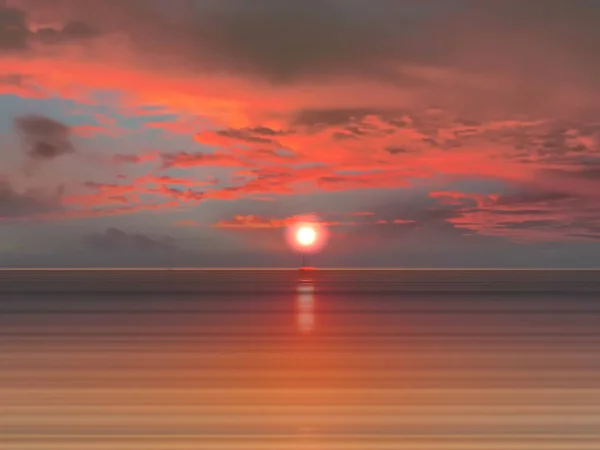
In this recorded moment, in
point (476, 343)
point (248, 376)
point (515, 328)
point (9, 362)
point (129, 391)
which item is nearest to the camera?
point (129, 391)

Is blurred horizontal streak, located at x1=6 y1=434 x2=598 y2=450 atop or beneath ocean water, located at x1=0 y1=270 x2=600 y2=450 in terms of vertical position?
beneath

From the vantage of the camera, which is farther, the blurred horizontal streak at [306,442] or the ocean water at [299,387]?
the ocean water at [299,387]

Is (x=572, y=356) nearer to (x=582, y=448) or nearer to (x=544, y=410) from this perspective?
(x=544, y=410)

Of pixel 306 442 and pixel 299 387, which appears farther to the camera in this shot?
pixel 299 387

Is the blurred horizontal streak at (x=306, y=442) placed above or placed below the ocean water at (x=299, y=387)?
below

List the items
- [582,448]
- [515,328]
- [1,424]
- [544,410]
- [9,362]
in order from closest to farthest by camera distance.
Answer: [582,448], [1,424], [544,410], [9,362], [515,328]

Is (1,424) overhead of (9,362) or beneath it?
beneath

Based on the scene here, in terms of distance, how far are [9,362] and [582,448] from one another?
10.7 metres

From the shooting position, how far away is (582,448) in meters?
7.33

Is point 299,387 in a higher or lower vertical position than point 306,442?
higher

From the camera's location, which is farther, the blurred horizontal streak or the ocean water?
the ocean water

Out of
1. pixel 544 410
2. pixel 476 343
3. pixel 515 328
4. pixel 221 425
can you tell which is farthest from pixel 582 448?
pixel 515 328

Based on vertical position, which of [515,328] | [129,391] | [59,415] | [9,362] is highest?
[515,328]

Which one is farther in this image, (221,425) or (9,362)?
(9,362)
